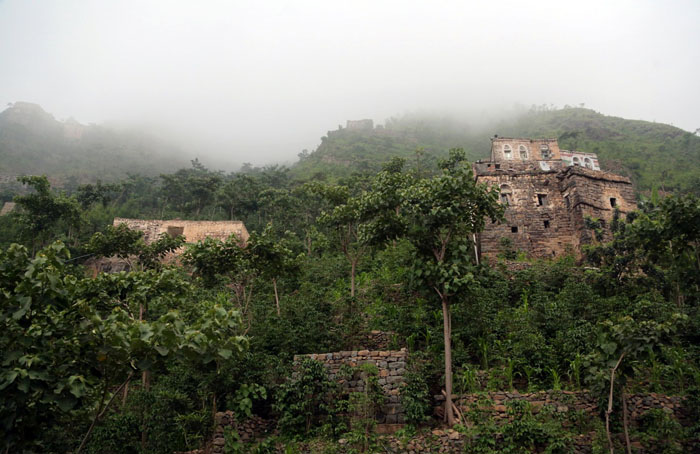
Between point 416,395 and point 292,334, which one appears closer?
point 416,395

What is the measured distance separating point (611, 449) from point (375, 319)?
596 centimetres

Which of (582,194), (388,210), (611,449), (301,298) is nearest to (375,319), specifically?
(301,298)

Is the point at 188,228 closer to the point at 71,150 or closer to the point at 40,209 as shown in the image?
the point at 40,209

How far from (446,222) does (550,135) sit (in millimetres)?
51416

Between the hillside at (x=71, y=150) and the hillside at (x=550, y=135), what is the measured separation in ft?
77.2

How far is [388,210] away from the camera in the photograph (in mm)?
12320

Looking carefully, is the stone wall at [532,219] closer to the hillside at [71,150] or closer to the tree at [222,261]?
the tree at [222,261]

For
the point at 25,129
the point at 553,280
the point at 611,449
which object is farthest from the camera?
the point at 25,129

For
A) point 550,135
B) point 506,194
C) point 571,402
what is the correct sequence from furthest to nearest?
point 550,135, point 506,194, point 571,402

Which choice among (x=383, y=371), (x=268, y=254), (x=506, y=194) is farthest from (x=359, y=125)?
(x=383, y=371)

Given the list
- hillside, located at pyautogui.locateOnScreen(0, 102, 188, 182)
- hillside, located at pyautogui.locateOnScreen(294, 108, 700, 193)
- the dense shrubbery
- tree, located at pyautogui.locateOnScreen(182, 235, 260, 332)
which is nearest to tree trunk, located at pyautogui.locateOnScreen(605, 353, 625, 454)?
the dense shrubbery

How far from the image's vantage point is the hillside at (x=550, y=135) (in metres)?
39.2

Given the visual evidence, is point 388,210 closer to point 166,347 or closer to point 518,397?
point 518,397

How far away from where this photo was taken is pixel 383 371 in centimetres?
957
